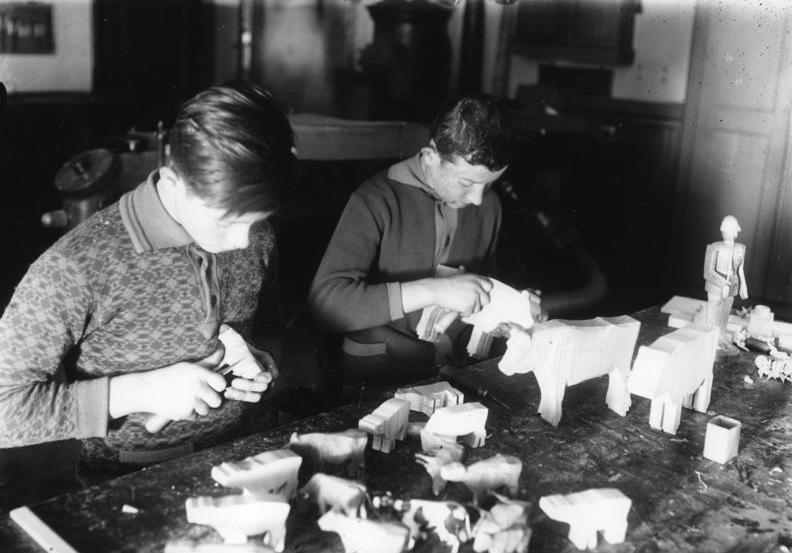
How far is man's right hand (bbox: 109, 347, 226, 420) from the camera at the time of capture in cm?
147

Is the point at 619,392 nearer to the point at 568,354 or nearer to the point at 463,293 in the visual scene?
the point at 568,354

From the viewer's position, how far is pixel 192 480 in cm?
136

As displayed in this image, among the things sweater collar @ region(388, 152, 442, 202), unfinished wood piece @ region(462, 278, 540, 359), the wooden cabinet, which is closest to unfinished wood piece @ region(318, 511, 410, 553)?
unfinished wood piece @ region(462, 278, 540, 359)

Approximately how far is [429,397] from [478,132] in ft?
2.75

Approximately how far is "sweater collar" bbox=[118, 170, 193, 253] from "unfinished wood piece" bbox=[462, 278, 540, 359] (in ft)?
2.59

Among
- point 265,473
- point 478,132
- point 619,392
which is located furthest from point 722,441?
point 478,132

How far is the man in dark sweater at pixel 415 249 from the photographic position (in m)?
2.21

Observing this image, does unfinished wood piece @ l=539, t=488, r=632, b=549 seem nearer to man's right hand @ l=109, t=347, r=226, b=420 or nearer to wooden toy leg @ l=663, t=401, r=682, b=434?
wooden toy leg @ l=663, t=401, r=682, b=434

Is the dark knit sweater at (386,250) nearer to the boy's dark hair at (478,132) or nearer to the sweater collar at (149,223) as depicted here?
the boy's dark hair at (478,132)

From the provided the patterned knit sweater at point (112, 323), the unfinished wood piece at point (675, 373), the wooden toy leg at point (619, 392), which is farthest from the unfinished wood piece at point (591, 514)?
the patterned knit sweater at point (112, 323)

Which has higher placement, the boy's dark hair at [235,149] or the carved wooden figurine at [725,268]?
the boy's dark hair at [235,149]

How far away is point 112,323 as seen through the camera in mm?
1668

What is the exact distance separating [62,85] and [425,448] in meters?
5.24

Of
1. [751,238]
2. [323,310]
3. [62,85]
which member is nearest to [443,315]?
[323,310]
